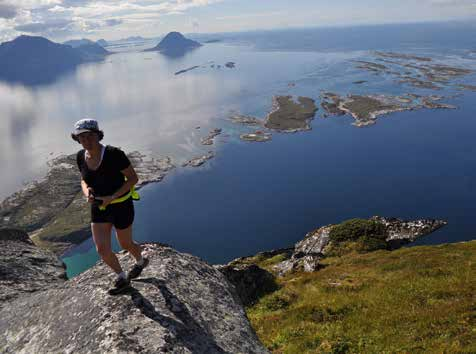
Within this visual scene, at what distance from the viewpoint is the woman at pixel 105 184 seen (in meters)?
8.39

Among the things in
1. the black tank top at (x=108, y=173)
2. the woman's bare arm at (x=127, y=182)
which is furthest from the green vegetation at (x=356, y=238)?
the black tank top at (x=108, y=173)

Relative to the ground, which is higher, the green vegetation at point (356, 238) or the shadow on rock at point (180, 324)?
the shadow on rock at point (180, 324)

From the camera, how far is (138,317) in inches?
333

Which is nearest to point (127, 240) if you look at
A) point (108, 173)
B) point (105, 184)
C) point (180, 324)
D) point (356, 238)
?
point (105, 184)

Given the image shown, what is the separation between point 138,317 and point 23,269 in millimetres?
10386

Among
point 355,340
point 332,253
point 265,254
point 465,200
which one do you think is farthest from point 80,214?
point 355,340

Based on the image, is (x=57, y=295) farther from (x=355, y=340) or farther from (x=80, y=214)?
(x=80, y=214)

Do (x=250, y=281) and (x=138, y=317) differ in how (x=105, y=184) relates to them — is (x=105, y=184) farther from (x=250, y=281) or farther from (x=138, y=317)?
(x=250, y=281)

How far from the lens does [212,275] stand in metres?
12.6

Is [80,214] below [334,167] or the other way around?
below

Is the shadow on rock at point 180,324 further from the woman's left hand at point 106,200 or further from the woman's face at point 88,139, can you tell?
the woman's face at point 88,139

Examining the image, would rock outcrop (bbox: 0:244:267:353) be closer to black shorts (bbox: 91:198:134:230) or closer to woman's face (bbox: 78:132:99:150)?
black shorts (bbox: 91:198:134:230)

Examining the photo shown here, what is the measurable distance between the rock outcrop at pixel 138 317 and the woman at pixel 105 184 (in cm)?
93

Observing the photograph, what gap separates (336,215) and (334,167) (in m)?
48.9
